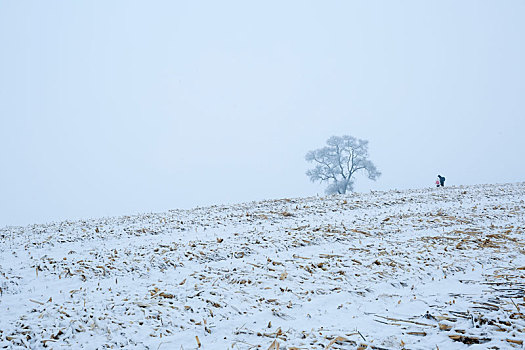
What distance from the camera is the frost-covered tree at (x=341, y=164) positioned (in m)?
51.1

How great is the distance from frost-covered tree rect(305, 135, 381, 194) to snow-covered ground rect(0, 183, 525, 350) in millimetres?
37106

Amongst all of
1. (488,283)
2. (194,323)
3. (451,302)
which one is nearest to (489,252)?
(488,283)

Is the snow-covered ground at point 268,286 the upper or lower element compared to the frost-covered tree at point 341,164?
lower

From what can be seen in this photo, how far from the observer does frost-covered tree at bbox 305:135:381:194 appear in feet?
168

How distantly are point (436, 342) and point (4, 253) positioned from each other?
12.7m

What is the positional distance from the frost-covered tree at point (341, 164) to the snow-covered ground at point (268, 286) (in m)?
37.1

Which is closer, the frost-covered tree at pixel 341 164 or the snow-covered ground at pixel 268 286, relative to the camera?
the snow-covered ground at pixel 268 286

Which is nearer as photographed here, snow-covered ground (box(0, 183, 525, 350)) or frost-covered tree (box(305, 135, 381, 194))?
snow-covered ground (box(0, 183, 525, 350))

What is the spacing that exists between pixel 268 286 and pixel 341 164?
45411mm

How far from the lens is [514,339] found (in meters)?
5.29

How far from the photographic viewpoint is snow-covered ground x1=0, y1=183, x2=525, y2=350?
19.8ft

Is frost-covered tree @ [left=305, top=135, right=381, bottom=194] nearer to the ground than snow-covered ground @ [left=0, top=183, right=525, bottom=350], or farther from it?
farther from it

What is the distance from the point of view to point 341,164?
51625 millimetres

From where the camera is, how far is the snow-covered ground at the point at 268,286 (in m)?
6.04
